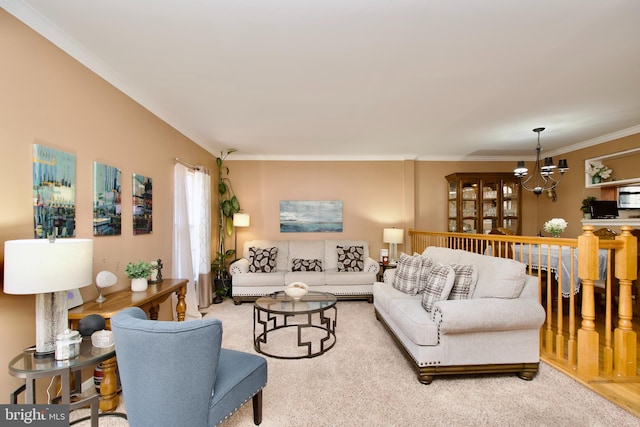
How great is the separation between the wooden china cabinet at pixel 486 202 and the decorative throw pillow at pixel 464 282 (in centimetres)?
324

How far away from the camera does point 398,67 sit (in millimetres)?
2572

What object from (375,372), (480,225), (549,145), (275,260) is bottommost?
(375,372)

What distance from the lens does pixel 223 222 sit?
18.6 feet

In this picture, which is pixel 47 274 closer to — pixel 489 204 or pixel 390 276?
pixel 390 276

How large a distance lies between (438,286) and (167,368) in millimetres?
2220

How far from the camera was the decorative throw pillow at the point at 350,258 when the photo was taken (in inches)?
204

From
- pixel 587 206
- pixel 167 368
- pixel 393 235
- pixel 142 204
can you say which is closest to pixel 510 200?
pixel 587 206

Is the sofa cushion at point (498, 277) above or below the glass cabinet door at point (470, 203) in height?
below

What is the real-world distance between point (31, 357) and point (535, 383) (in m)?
3.36

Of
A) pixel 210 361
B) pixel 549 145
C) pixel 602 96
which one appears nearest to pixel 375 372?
pixel 210 361

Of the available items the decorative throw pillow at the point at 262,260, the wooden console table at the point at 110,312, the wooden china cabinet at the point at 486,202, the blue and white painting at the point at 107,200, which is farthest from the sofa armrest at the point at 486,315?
the wooden china cabinet at the point at 486,202

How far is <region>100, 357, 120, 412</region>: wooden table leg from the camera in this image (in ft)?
6.82

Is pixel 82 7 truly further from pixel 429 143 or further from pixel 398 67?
pixel 429 143

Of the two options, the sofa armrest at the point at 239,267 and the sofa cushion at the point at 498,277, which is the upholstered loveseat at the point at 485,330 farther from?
the sofa armrest at the point at 239,267
